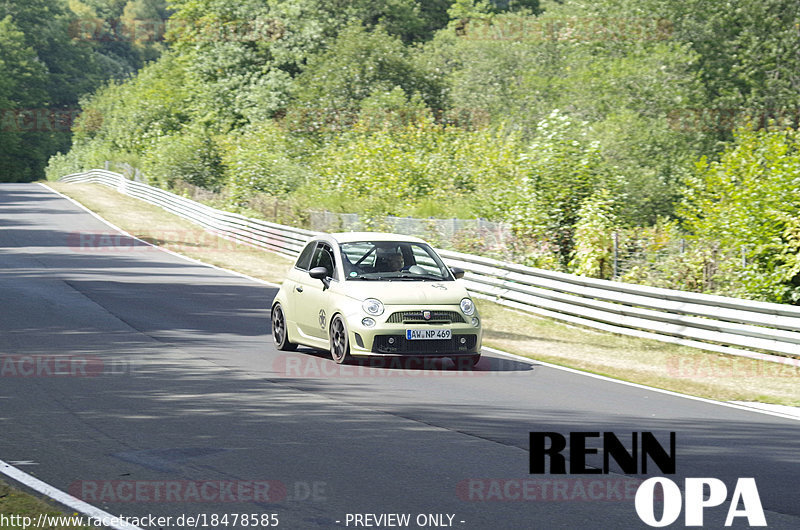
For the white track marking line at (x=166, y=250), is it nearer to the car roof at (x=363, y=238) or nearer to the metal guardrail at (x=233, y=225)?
the metal guardrail at (x=233, y=225)

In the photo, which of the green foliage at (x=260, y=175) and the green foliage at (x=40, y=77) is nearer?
the green foliage at (x=260, y=175)

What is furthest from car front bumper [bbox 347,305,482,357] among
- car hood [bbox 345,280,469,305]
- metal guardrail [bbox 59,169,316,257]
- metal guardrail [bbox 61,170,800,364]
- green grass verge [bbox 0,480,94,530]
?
metal guardrail [bbox 59,169,316,257]

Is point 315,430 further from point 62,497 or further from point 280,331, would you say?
point 280,331

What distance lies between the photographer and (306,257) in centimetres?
1533

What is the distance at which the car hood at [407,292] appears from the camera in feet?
43.6

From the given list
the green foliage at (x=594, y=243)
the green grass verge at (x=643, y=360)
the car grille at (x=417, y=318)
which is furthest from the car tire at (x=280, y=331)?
the green foliage at (x=594, y=243)

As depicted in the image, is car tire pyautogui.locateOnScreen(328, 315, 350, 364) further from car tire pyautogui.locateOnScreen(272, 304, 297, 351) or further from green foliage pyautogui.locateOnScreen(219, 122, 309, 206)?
green foliage pyautogui.locateOnScreen(219, 122, 309, 206)

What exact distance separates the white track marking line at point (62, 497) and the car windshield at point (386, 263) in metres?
6.71

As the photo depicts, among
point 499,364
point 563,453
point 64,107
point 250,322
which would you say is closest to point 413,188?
point 250,322

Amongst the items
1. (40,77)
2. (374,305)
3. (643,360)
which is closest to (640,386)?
(643,360)

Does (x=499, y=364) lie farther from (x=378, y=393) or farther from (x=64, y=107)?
(x=64, y=107)

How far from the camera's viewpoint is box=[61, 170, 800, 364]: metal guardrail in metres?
15.2

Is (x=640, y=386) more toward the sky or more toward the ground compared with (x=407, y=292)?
more toward the ground

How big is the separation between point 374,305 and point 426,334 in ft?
2.39
